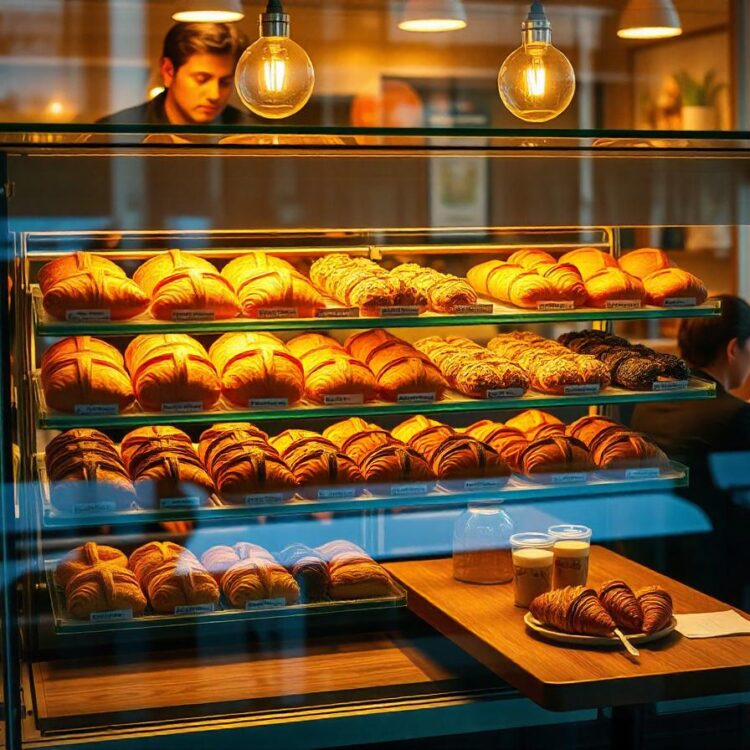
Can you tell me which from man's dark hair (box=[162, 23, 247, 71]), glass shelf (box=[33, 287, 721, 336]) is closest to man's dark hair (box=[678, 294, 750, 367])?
glass shelf (box=[33, 287, 721, 336])

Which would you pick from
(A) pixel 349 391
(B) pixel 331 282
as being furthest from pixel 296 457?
(B) pixel 331 282

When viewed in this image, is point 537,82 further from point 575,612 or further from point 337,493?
point 575,612

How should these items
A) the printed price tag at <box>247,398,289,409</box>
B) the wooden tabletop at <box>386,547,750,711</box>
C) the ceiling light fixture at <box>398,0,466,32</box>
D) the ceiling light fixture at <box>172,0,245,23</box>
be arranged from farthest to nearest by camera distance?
A: the ceiling light fixture at <box>172,0,245,23</box> < the ceiling light fixture at <box>398,0,466,32</box> < the printed price tag at <box>247,398,289,409</box> < the wooden tabletop at <box>386,547,750,711</box>

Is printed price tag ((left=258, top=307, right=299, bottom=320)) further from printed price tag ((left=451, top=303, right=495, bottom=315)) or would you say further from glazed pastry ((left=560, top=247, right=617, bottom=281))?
glazed pastry ((left=560, top=247, right=617, bottom=281))

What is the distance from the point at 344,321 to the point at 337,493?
301 mm

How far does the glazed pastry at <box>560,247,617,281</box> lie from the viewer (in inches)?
88.7

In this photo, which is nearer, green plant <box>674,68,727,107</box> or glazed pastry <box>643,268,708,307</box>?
glazed pastry <box>643,268,708,307</box>

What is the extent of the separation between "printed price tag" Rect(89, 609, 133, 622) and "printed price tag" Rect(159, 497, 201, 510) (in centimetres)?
18

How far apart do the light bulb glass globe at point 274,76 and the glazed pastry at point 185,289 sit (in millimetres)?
300

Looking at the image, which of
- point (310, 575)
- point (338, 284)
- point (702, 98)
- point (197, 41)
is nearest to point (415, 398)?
point (338, 284)

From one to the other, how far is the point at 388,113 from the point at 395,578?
395cm

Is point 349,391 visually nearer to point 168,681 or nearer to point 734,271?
point 168,681

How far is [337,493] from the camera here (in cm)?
201

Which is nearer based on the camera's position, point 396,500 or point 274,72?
point 274,72
